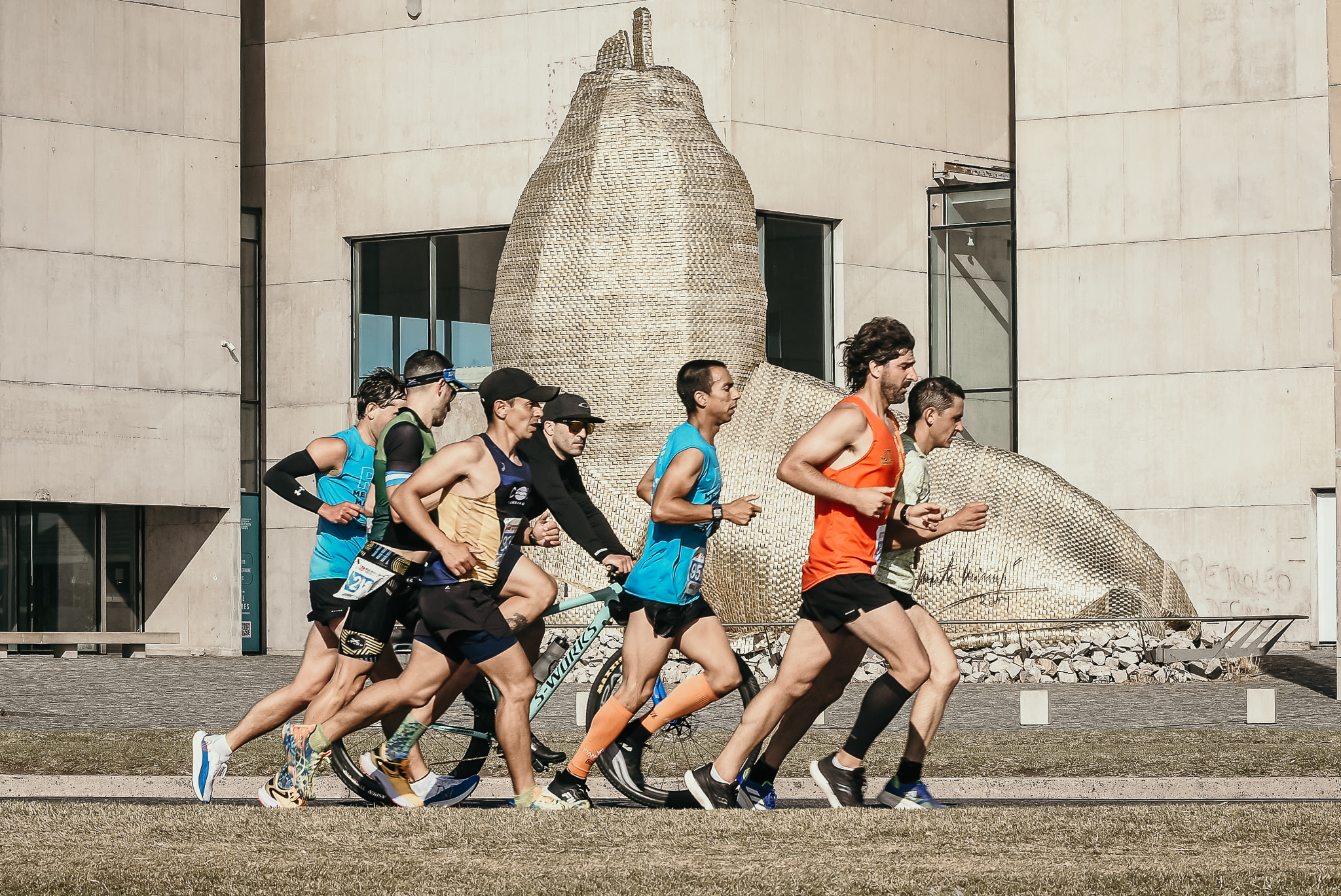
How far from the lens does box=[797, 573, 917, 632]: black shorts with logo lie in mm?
7496

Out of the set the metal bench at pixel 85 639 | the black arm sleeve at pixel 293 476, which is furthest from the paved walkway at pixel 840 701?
the metal bench at pixel 85 639

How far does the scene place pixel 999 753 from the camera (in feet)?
35.6

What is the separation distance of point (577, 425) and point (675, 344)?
10.9 m

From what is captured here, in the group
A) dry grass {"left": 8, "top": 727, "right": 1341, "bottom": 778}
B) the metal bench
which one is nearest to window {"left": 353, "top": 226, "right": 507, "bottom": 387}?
the metal bench

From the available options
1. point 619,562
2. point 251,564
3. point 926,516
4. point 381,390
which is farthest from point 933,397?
point 251,564

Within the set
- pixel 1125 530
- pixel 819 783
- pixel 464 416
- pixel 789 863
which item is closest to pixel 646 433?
pixel 1125 530

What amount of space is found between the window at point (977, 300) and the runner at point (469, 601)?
20.1 m

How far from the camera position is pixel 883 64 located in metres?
27.1

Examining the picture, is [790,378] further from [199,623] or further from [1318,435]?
[199,623]

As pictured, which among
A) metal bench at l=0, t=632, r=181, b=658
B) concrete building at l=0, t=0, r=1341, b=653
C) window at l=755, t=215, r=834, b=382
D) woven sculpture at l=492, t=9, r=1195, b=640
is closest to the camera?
woven sculpture at l=492, t=9, r=1195, b=640

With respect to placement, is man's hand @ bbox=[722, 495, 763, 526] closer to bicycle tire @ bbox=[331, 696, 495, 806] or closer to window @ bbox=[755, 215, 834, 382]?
bicycle tire @ bbox=[331, 696, 495, 806]

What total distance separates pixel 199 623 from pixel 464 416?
4.68 m

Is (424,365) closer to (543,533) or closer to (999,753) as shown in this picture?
(543,533)

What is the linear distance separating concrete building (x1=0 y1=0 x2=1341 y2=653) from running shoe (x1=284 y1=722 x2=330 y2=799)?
18.2m
